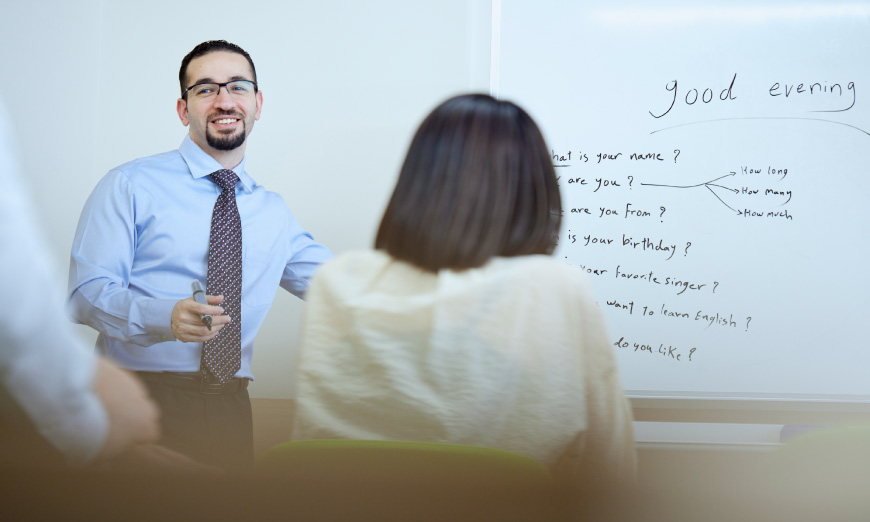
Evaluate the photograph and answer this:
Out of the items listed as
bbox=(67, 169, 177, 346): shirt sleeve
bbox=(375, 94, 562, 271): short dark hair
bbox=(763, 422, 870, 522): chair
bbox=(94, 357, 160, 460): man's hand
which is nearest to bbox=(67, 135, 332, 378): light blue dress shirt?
bbox=(67, 169, 177, 346): shirt sleeve

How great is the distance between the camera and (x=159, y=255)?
1610 millimetres

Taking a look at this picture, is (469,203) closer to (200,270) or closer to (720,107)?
(200,270)

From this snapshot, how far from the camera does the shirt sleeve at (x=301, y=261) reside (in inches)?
71.1

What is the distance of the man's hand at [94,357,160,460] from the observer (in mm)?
524

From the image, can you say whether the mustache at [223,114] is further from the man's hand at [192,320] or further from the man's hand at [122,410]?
the man's hand at [122,410]

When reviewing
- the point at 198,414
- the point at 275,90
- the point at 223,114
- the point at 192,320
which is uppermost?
the point at 275,90

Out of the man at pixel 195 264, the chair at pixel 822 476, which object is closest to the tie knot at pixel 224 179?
the man at pixel 195 264

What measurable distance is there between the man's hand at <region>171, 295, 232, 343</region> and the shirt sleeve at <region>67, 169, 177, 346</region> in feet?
0.18

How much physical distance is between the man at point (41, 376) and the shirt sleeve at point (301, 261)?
1259 mm

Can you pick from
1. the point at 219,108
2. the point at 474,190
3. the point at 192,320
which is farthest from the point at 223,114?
the point at 474,190

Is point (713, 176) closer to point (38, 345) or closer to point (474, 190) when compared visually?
point (474, 190)

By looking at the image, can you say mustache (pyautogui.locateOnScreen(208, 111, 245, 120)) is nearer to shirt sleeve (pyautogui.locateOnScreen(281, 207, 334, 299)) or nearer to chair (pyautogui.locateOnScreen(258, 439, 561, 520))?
shirt sleeve (pyautogui.locateOnScreen(281, 207, 334, 299))

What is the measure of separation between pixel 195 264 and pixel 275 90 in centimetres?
75

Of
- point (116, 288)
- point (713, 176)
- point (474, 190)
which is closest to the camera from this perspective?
point (474, 190)
